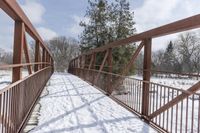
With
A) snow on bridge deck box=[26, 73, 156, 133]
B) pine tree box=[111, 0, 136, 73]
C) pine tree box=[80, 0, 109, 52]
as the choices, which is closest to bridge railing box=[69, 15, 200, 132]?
snow on bridge deck box=[26, 73, 156, 133]

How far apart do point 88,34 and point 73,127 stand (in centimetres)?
1768

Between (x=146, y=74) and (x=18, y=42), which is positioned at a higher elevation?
(x=18, y=42)

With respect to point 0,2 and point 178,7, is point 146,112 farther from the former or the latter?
point 178,7

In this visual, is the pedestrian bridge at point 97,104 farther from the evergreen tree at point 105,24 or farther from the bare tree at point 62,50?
the bare tree at point 62,50

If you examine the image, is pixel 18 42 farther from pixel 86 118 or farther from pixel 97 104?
pixel 97 104

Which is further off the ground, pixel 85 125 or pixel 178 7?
pixel 178 7

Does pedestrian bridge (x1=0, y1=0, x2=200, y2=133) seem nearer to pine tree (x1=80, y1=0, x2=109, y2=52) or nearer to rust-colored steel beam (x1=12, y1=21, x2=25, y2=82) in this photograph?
rust-colored steel beam (x1=12, y1=21, x2=25, y2=82)

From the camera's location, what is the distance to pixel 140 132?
11.7 ft

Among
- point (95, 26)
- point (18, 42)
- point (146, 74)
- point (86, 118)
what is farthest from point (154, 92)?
point (95, 26)

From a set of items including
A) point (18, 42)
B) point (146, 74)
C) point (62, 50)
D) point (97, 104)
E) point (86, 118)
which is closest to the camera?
point (18, 42)

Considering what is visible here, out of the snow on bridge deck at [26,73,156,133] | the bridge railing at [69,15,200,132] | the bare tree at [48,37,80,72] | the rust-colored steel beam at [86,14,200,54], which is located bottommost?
the snow on bridge deck at [26,73,156,133]

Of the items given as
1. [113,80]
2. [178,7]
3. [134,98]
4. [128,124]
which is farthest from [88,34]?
[128,124]

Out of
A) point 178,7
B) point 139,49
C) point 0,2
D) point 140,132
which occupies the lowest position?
point 140,132

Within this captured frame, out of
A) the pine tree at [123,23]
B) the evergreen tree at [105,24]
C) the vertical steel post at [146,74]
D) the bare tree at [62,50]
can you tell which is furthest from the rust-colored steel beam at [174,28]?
the bare tree at [62,50]
